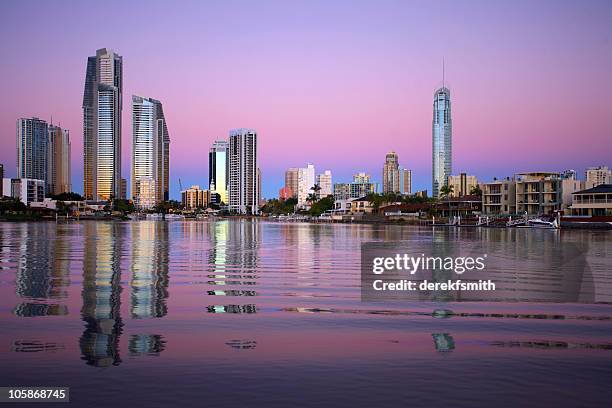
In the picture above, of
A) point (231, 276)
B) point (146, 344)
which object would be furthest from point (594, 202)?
point (146, 344)

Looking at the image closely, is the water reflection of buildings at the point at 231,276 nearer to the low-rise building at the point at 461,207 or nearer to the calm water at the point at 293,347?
the calm water at the point at 293,347

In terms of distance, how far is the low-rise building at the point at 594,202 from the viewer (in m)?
127

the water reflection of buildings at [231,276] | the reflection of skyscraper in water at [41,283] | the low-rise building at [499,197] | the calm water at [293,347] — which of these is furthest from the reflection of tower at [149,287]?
the low-rise building at [499,197]

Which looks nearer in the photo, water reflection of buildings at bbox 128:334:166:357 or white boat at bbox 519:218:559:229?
water reflection of buildings at bbox 128:334:166:357

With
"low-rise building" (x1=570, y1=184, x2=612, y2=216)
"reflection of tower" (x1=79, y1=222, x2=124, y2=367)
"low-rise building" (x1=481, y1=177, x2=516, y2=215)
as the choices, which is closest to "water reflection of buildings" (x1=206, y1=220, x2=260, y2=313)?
"reflection of tower" (x1=79, y1=222, x2=124, y2=367)

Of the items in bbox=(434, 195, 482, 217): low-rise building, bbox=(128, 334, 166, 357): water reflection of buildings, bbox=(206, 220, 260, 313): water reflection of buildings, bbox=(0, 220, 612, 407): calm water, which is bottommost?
bbox=(206, 220, 260, 313): water reflection of buildings

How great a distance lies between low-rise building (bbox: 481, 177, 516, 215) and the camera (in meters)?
154

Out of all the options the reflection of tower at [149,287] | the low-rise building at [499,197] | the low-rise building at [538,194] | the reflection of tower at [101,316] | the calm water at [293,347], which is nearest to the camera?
the calm water at [293,347]

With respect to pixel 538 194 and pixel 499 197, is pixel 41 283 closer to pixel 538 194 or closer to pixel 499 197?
pixel 538 194

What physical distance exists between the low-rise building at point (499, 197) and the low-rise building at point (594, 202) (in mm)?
20818

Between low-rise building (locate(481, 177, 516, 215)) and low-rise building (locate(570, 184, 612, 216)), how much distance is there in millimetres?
20818

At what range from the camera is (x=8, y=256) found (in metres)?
42.9

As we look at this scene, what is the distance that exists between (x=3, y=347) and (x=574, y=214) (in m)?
138

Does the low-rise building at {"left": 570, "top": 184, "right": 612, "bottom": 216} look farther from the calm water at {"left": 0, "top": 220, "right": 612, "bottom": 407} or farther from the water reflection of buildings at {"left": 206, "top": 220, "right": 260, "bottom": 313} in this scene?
the calm water at {"left": 0, "top": 220, "right": 612, "bottom": 407}
